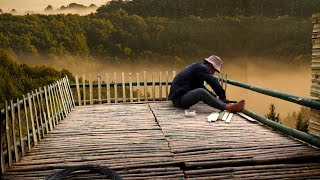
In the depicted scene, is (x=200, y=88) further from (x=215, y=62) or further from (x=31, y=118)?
(x=31, y=118)

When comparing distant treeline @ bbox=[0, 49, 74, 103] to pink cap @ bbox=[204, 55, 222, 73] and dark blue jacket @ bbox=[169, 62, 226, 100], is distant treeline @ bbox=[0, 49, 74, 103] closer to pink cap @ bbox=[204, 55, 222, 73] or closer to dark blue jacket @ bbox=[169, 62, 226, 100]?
dark blue jacket @ bbox=[169, 62, 226, 100]

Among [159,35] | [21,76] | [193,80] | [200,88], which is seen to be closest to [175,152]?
[200,88]

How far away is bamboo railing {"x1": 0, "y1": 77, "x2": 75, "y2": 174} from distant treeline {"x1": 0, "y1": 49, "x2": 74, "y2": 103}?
36752 mm

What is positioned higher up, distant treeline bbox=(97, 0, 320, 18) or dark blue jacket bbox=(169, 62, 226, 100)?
distant treeline bbox=(97, 0, 320, 18)

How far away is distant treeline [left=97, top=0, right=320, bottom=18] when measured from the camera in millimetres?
71062

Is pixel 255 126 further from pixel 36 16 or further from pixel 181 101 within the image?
pixel 36 16

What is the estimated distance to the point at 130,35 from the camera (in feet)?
219

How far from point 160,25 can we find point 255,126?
67.1 metres

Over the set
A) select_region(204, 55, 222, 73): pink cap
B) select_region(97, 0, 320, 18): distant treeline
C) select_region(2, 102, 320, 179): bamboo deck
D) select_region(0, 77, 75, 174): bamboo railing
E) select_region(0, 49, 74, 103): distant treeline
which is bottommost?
select_region(0, 49, 74, 103): distant treeline

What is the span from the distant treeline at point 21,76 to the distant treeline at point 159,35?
433 inches

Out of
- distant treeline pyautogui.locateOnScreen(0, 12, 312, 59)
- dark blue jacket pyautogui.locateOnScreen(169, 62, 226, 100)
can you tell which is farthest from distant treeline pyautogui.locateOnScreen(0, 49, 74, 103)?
dark blue jacket pyautogui.locateOnScreen(169, 62, 226, 100)

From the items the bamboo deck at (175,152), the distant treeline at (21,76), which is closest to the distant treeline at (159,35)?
the distant treeline at (21,76)

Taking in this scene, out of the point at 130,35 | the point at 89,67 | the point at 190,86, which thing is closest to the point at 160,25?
the point at 130,35

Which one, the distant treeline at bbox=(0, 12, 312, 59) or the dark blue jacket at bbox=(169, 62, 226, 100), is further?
the distant treeline at bbox=(0, 12, 312, 59)
